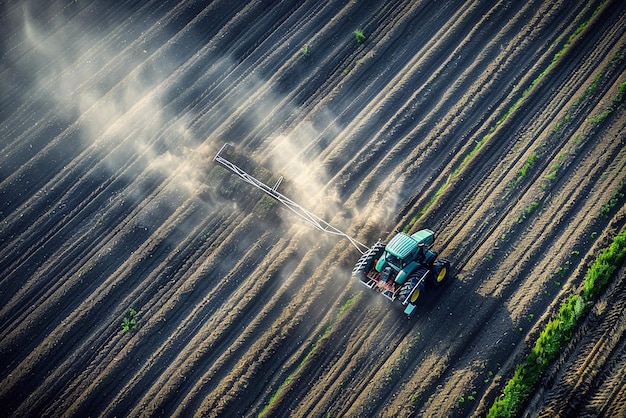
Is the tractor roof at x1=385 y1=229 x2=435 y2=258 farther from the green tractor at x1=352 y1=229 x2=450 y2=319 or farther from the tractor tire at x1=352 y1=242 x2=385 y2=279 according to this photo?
the tractor tire at x1=352 y1=242 x2=385 y2=279

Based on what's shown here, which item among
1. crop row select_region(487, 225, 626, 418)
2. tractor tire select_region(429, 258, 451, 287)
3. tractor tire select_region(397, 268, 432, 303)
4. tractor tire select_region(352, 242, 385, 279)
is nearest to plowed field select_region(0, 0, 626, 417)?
crop row select_region(487, 225, 626, 418)

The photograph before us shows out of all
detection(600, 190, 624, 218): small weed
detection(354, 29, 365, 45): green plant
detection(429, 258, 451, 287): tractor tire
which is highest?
detection(354, 29, 365, 45): green plant

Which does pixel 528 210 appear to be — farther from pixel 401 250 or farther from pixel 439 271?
pixel 401 250

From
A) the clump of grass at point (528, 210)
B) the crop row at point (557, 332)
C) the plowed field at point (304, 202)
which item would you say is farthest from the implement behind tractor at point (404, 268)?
the crop row at point (557, 332)

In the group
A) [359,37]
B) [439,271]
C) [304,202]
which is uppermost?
[359,37]

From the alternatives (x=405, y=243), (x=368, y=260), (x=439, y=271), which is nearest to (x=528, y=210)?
(x=439, y=271)

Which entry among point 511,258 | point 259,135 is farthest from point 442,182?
point 259,135
